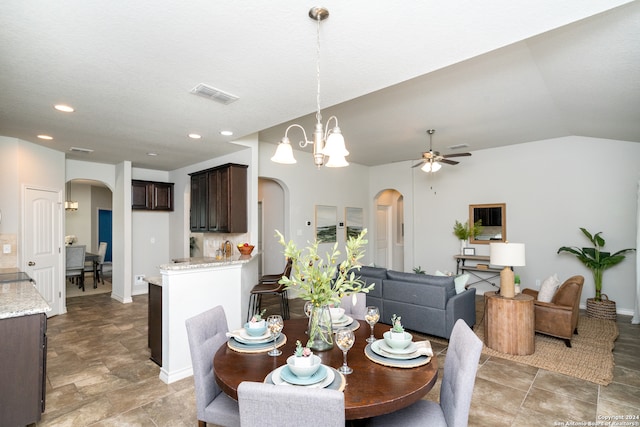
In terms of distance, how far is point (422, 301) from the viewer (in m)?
4.05

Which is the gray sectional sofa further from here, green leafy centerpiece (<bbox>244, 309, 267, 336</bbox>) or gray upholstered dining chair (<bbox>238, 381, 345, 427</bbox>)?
gray upholstered dining chair (<bbox>238, 381, 345, 427</bbox>)

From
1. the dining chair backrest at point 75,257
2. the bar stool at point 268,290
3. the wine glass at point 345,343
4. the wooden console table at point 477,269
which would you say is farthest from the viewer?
the dining chair backrest at point 75,257

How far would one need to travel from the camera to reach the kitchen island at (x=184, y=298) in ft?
9.93

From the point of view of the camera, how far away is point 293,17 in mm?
1804

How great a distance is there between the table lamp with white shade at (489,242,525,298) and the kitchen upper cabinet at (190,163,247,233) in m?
3.43

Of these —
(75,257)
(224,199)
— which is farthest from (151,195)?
(224,199)

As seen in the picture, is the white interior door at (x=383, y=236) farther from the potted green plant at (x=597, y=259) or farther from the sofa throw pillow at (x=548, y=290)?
the sofa throw pillow at (x=548, y=290)

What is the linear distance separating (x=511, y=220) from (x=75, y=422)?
22.3 ft

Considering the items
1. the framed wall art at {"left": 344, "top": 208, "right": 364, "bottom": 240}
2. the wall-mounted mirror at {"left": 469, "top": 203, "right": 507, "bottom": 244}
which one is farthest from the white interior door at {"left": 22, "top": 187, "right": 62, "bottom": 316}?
the wall-mounted mirror at {"left": 469, "top": 203, "right": 507, "bottom": 244}

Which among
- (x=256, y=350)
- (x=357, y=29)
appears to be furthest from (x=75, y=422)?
(x=357, y=29)

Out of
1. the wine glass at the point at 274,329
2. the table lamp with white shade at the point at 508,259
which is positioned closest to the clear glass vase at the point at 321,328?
the wine glass at the point at 274,329

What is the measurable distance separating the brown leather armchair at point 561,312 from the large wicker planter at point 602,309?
1.40m

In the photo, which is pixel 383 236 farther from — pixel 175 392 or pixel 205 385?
pixel 205 385

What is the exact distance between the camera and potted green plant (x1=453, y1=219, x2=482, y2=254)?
21.3 feet
